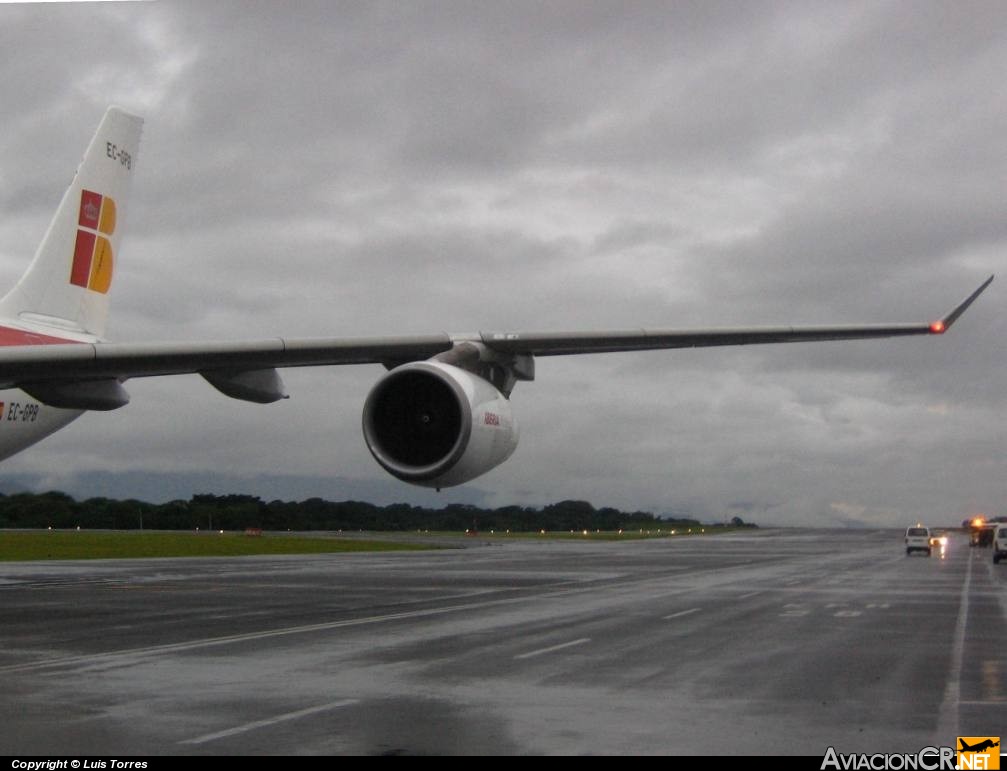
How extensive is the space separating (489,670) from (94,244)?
1400cm

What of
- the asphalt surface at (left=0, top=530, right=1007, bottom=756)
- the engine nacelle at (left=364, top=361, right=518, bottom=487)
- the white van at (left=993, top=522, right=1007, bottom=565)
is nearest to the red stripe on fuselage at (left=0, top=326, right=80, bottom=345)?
the asphalt surface at (left=0, top=530, right=1007, bottom=756)

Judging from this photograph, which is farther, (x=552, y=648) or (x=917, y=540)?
(x=917, y=540)

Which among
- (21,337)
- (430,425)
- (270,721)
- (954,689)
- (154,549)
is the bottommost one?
(270,721)

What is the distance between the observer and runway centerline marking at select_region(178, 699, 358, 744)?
9.38m

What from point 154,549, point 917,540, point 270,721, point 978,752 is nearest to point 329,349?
point 270,721

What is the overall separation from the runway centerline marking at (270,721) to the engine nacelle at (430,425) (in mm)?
6449

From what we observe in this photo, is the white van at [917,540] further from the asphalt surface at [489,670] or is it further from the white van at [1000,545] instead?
the asphalt surface at [489,670]

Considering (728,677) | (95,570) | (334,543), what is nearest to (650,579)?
(95,570)

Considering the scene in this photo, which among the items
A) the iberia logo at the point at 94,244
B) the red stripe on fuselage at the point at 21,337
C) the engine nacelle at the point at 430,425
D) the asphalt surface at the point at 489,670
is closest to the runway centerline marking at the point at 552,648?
the asphalt surface at the point at 489,670

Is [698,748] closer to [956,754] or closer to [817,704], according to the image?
[956,754]

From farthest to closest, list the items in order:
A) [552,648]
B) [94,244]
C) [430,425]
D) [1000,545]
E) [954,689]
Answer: [1000,545] → [94,244] → [430,425] → [552,648] → [954,689]

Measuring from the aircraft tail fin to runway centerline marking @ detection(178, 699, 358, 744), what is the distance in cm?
1304

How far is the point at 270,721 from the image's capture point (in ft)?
33.4

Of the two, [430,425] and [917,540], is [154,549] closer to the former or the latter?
[917,540]
